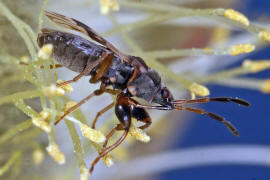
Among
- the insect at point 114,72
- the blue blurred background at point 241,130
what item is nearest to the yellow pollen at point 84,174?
the insect at point 114,72

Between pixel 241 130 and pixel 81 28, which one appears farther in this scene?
pixel 241 130

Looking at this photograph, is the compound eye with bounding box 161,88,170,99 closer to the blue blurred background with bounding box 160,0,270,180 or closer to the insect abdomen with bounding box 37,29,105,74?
the insect abdomen with bounding box 37,29,105,74

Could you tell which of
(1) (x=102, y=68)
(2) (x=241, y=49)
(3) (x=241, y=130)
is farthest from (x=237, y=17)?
(3) (x=241, y=130)

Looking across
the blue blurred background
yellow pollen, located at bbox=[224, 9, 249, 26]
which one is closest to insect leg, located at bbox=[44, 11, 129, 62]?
yellow pollen, located at bbox=[224, 9, 249, 26]

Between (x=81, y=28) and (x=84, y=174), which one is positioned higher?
(x=81, y=28)

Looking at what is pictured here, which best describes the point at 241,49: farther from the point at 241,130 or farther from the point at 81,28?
the point at 241,130

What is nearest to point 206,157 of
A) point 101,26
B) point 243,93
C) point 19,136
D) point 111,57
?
point 243,93

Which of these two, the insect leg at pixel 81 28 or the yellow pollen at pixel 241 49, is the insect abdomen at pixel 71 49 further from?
the yellow pollen at pixel 241 49
